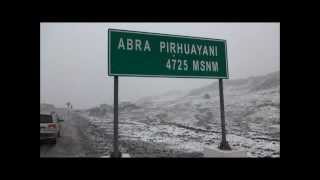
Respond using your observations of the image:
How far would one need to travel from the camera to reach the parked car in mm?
5059

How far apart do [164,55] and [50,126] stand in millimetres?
1671

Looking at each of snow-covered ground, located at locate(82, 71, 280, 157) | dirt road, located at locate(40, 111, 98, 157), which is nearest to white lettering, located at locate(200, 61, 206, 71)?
snow-covered ground, located at locate(82, 71, 280, 157)

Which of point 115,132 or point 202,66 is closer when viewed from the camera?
point 115,132

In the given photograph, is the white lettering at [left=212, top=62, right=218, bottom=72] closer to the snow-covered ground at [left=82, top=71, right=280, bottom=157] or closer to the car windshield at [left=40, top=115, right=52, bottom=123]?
the snow-covered ground at [left=82, top=71, right=280, bottom=157]

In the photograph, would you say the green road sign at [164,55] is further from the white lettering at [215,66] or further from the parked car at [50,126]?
the parked car at [50,126]

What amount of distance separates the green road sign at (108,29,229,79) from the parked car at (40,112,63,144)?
3.05ft

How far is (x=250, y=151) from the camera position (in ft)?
17.7

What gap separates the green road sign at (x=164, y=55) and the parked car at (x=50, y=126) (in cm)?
93

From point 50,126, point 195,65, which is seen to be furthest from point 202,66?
point 50,126

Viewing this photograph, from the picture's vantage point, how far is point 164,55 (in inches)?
204

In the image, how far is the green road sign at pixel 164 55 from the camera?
4.98 meters

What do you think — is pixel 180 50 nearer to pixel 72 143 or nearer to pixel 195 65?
pixel 195 65
